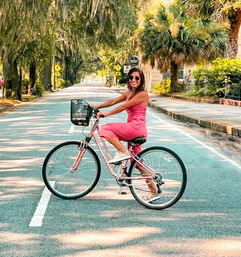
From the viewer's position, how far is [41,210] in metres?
5.97

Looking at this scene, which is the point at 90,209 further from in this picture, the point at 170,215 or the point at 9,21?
the point at 9,21

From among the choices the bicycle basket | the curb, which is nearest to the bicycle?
the bicycle basket

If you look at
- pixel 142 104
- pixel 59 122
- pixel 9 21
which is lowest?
pixel 59 122

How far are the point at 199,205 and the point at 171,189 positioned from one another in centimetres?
39

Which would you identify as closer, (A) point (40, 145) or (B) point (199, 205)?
(B) point (199, 205)

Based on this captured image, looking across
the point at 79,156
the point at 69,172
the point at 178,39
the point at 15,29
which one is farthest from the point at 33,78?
the point at 79,156

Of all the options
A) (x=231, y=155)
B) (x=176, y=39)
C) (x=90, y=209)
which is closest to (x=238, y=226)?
(x=90, y=209)

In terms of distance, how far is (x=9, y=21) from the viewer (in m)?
22.0

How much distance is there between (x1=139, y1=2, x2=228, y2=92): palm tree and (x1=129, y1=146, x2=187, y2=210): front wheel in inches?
1273

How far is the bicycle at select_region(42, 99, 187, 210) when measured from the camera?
6121 millimetres

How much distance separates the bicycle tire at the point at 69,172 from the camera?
253 inches

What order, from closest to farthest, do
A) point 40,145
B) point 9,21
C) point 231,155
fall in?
1. point 231,155
2. point 40,145
3. point 9,21

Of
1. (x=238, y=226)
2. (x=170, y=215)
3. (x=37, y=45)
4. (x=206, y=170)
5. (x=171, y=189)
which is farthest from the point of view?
(x=37, y=45)

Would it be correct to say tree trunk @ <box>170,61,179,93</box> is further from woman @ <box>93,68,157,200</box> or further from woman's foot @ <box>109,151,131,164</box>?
woman's foot @ <box>109,151,131,164</box>
